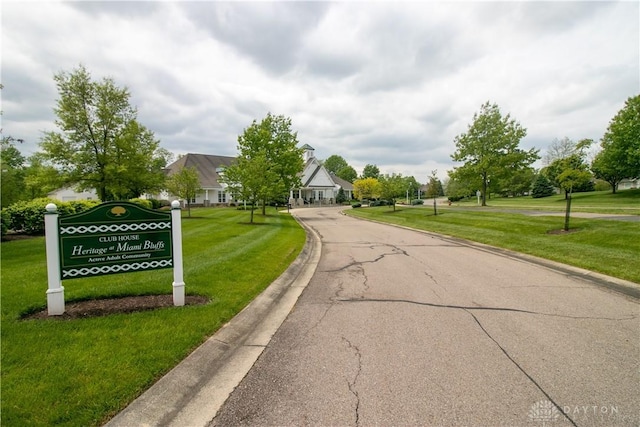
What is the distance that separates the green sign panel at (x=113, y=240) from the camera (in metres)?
4.56

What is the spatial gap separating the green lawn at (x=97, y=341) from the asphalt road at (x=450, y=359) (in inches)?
40.1

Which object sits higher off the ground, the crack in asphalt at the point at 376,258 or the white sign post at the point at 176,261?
the white sign post at the point at 176,261

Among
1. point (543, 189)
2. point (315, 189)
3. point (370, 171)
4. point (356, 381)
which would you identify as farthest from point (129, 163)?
point (370, 171)

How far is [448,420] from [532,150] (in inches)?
1405

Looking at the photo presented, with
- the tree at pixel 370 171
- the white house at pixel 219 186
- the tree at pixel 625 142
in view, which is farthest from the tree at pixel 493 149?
the tree at pixel 370 171

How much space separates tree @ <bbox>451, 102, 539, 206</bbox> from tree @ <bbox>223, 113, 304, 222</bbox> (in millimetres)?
17774

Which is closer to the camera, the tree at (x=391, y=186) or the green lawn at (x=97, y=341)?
the green lawn at (x=97, y=341)

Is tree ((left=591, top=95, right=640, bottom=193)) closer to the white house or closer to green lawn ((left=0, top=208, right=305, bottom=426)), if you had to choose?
the white house

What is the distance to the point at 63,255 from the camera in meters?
4.50

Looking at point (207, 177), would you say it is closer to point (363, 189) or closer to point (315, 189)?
point (315, 189)

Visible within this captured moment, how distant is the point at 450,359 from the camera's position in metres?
3.54

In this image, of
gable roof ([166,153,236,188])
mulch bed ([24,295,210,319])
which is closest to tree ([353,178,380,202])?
gable roof ([166,153,236,188])

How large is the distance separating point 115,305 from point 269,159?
83.2 feet

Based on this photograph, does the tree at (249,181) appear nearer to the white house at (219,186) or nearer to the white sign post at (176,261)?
the white sign post at (176,261)
